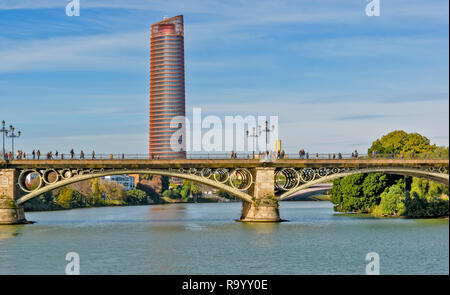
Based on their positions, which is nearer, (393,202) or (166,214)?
(393,202)

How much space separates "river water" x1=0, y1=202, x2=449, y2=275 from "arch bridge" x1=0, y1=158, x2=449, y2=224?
3.30 metres

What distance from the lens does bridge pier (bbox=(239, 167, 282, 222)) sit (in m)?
78.7

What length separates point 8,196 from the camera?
77.9m

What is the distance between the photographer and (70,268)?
4541 cm

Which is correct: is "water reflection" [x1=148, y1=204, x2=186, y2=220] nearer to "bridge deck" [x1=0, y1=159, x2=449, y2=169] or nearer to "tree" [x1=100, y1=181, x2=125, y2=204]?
"bridge deck" [x1=0, y1=159, x2=449, y2=169]

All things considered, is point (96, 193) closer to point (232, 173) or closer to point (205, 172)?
point (205, 172)

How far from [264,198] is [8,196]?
2852 cm

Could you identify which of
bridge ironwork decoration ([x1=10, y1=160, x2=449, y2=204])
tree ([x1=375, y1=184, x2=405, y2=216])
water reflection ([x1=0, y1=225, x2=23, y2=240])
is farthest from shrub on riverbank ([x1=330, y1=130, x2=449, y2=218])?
water reflection ([x1=0, y1=225, x2=23, y2=240])

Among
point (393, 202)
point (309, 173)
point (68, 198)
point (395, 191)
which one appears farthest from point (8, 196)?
point (68, 198)

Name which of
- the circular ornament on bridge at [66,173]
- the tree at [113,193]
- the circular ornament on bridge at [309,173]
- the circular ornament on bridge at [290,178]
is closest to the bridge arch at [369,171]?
the circular ornament on bridge at [309,173]

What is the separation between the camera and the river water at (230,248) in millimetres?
45344

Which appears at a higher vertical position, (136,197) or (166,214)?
(136,197)
